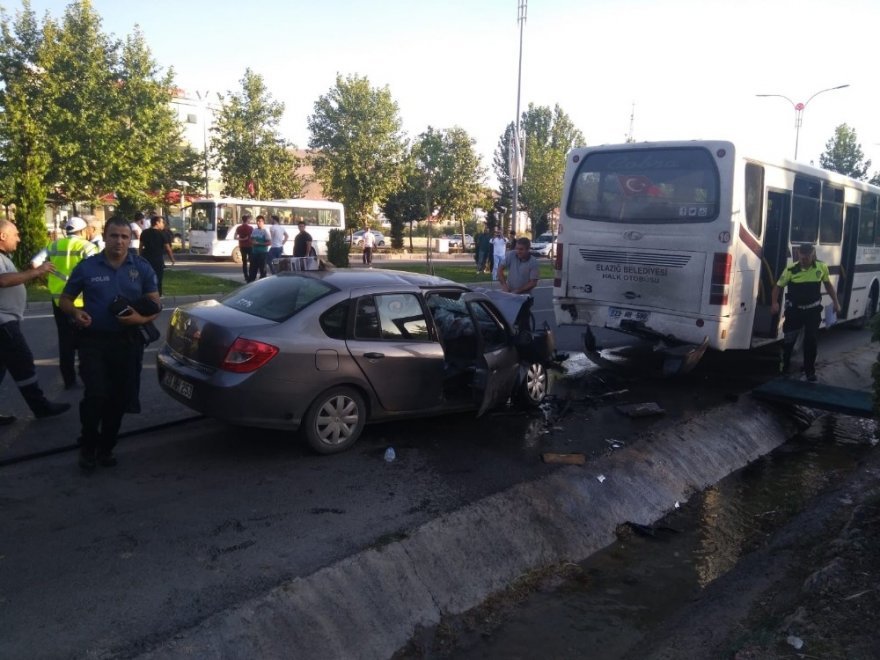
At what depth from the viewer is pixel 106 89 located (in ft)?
100

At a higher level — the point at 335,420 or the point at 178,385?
the point at 178,385

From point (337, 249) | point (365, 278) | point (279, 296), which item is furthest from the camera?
point (337, 249)

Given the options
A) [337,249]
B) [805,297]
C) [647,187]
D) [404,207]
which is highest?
[404,207]

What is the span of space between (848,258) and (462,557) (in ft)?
35.3

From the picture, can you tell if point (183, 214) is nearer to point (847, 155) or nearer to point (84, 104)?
point (84, 104)

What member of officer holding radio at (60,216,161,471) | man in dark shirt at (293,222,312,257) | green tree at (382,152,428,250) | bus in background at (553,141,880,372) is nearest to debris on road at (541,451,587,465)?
bus in background at (553,141,880,372)

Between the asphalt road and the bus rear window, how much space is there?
8.58 ft

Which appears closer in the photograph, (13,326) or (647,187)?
(13,326)

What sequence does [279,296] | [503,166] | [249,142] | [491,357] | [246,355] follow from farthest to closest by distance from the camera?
1. [503,166]
2. [249,142]
3. [491,357]
4. [279,296]
5. [246,355]

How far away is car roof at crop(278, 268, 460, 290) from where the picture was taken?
19.5 feet

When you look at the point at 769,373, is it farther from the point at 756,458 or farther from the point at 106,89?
the point at 106,89

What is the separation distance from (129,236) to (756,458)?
6.22m

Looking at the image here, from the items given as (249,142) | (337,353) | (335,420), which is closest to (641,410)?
(335,420)

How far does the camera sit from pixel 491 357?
6500mm
